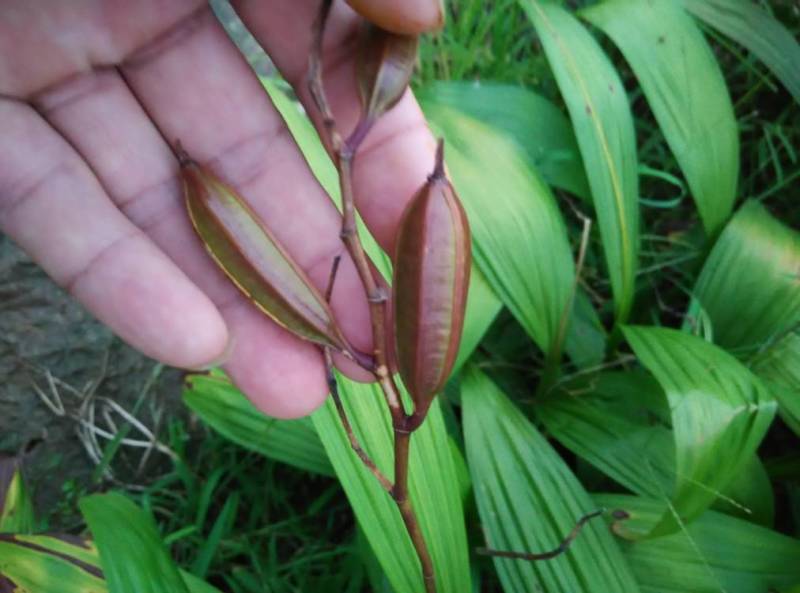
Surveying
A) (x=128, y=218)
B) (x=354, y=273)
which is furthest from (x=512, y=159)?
(x=128, y=218)

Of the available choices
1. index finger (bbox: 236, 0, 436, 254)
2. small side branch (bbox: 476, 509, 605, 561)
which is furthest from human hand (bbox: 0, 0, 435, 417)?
small side branch (bbox: 476, 509, 605, 561)

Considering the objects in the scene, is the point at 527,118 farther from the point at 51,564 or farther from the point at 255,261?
the point at 51,564

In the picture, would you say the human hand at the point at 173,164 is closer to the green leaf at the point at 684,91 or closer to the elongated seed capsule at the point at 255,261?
the elongated seed capsule at the point at 255,261

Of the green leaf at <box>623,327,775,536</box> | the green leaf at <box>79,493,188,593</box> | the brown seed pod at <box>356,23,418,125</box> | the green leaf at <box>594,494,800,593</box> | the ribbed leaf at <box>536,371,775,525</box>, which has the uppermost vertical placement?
the brown seed pod at <box>356,23,418,125</box>

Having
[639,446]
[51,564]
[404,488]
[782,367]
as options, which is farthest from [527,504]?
[51,564]

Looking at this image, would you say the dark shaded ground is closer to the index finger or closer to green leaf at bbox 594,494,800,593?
the index finger

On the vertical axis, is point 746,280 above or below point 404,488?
below
